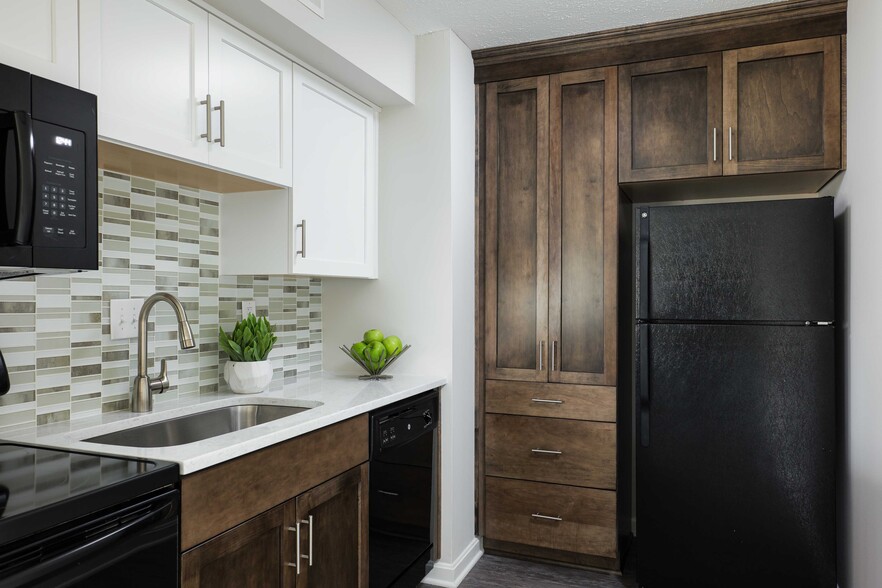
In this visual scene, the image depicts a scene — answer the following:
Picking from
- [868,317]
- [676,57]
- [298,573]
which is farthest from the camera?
[676,57]

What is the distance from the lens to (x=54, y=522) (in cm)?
105

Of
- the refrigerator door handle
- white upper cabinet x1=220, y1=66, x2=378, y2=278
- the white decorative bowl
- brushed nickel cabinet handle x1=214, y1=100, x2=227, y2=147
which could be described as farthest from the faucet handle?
the refrigerator door handle

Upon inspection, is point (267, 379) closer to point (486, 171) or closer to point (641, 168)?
point (486, 171)

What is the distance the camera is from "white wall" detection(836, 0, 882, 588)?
205 cm

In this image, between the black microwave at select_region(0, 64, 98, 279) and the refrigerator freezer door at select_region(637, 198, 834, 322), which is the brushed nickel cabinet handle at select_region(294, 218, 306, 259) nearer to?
the black microwave at select_region(0, 64, 98, 279)

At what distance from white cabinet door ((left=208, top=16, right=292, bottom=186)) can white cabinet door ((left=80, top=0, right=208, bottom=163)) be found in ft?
0.18

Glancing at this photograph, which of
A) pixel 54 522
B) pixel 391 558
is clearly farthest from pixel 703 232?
pixel 54 522

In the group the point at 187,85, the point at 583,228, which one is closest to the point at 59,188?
the point at 187,85

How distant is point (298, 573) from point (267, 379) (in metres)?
0.73

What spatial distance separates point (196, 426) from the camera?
6.63 ft

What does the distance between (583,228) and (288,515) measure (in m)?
1.79

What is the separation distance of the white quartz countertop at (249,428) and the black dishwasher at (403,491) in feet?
0.29

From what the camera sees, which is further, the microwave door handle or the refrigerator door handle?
the refrigerator door handle

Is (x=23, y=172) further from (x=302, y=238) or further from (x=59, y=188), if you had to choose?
(x=302, y=238)
